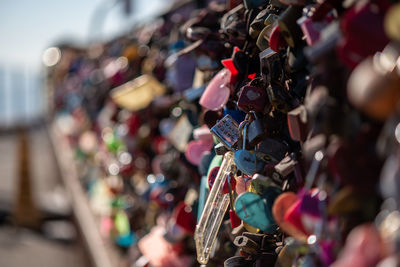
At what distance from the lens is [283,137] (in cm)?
103

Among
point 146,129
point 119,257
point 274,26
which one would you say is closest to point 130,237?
point 119,257

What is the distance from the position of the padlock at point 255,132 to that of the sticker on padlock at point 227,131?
0.07 meters

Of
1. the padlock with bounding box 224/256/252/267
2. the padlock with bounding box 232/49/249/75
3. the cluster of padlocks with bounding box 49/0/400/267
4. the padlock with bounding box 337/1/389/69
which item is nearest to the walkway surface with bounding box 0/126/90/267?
the cluster of padlocks with bounding box 49/0/400/267

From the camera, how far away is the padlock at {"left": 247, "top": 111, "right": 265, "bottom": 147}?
101 centimetres

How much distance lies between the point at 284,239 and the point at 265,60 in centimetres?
37

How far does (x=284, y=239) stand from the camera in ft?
3.37

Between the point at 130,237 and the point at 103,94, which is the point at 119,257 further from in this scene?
the point at 103,94

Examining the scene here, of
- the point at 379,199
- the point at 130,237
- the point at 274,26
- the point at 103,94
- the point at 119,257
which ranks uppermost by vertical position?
the point at 274,26

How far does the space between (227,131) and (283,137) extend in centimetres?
14

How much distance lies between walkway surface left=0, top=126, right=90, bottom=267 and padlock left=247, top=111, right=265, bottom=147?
2948 millimetres

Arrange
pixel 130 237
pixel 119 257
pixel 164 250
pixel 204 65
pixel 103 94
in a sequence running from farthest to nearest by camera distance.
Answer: pixel 103 94 < pixel 119 257 < pixel 130 237 < pixel 164 250 < pixel 204 65

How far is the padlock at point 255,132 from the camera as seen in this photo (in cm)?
101

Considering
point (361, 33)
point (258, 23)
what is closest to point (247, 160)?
point (258, 23)

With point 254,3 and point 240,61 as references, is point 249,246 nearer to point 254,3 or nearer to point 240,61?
point 240,61
